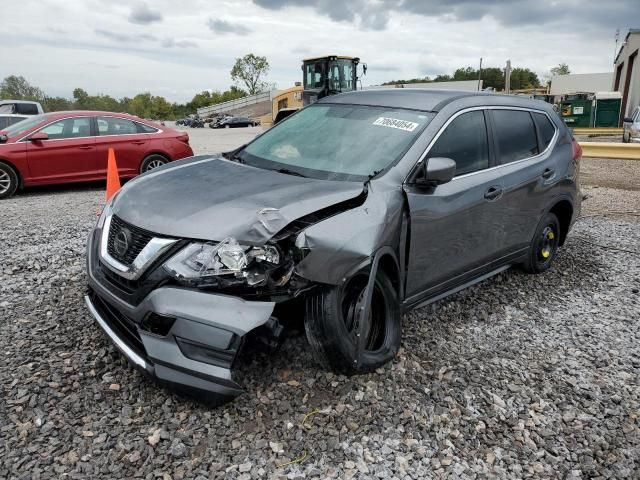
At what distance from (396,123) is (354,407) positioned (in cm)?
198

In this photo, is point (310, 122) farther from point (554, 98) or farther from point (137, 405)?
point (554, 98)

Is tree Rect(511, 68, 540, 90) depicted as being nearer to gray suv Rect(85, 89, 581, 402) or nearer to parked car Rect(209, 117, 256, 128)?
parked car Rect(209, 117, 256, 128)

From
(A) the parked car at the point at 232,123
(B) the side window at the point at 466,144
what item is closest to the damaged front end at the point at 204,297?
(B) the side window at the point at 466,144

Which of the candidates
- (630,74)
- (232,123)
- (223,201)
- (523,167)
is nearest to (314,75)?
(523,167)

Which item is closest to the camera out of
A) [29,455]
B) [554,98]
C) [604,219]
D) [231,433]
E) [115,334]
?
[29,455]

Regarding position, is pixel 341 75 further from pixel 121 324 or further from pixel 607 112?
pixel 121 324

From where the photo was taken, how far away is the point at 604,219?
24.9 feet

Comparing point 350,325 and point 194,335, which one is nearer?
point 194,335

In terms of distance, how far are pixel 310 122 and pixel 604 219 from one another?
17.9ft

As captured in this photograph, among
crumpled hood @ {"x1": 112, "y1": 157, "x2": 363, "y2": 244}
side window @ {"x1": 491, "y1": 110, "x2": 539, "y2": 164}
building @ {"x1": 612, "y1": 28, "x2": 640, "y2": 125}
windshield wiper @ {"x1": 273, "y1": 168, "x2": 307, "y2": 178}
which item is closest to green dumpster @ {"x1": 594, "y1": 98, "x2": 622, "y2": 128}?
building @ {"x1": 612, "y1": 28, "x2": 640, "y2": 125}

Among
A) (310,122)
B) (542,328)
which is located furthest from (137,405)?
(542,328)

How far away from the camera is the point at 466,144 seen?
3.88 meters

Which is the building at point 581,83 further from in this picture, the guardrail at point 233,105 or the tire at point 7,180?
the tire at point 7,180

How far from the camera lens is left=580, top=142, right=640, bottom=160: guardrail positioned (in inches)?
380
